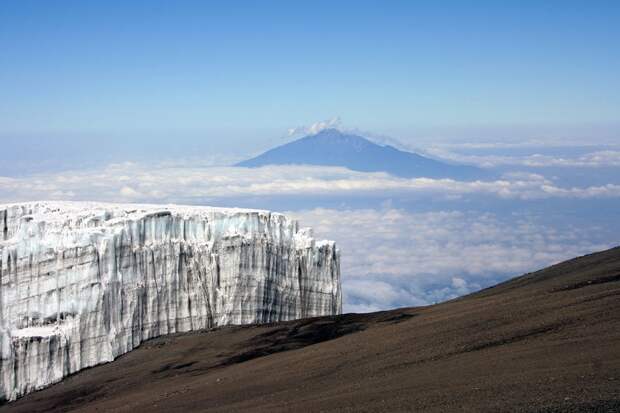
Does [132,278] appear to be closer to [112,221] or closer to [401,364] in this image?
[112,221]

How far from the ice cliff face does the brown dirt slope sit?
6.57 feet

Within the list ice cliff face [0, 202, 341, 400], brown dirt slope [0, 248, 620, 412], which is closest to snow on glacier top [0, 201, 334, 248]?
ice cliff face [0, 202, 341, 400]

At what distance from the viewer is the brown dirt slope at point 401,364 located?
30.7 metres

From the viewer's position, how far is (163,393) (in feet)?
144

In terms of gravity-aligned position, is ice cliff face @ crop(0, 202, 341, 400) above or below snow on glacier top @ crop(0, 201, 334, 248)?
below

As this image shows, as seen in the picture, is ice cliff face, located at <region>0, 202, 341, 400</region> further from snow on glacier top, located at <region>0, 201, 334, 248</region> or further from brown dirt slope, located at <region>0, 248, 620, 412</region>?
brown dirt slope, located at <region>0, 248, 620, 412</region>

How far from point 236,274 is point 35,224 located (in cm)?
1438

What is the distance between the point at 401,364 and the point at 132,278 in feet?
84.6

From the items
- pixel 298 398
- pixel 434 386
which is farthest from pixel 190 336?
pixel 434 386

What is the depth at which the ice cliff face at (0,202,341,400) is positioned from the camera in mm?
54594

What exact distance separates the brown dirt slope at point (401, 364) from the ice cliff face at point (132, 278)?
2.00 metres

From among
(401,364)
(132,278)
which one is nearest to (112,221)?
(132,278)

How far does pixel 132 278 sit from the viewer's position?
193 ft

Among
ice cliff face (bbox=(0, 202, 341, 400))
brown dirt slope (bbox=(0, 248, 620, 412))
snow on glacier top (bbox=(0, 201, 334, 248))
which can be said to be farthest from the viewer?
snow on glacier top (bbox=(0, 201, 334, 248))
